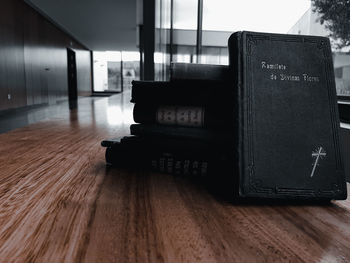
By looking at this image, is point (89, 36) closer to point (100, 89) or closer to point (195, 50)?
point (100, 89)

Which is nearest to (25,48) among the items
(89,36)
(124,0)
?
(124,0)

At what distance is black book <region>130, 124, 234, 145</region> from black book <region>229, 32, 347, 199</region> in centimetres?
8

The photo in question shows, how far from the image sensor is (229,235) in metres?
0.40

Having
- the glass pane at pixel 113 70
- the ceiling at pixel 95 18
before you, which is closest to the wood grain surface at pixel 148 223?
the ceiling at pixel 95 18

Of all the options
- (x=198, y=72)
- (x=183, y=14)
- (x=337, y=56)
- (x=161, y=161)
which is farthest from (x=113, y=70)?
(x=198, y=72)

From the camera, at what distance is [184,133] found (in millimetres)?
627

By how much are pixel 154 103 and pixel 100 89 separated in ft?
54.8

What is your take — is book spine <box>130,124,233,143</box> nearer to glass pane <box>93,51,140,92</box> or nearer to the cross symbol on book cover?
the cross symbol on book cover

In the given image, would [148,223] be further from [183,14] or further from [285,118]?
[183,14]

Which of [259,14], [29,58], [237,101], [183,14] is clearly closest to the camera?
[237,101]

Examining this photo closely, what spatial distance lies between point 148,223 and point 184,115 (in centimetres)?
28

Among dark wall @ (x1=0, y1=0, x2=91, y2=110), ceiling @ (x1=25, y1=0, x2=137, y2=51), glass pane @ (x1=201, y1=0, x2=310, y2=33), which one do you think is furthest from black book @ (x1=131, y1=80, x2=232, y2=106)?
ceiling @ (x1=25, y1=0, x2=137, y2=51)

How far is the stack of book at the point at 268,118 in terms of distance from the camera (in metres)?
0.51

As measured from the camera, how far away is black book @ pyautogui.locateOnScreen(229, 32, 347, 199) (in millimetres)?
510
